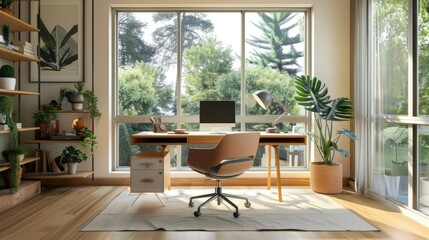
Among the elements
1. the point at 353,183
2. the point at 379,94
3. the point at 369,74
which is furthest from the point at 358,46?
the point at 353,183

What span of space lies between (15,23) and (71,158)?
66.7 inches

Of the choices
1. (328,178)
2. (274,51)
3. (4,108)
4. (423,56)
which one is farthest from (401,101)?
(4,108)

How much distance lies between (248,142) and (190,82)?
69.8 inches

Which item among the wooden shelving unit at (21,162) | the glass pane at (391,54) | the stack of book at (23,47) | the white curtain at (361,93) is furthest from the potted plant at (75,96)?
the glass pane at (391,54)

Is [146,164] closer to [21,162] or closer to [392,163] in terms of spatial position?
[21,162]

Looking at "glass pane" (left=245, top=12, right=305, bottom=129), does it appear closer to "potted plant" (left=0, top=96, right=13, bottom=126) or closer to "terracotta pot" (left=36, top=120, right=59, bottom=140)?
"terracotta pot" (left=36, top=120, right=59, bottom=140)

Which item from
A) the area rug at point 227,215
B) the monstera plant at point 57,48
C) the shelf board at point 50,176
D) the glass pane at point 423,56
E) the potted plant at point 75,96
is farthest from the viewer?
the monstera plant at point 57,48

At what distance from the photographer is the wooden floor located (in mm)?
2627

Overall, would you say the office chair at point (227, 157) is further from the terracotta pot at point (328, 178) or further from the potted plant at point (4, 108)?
the potted plant at point (4, 108)

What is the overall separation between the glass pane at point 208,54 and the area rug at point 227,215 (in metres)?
1.51

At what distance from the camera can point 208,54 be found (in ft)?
15.2

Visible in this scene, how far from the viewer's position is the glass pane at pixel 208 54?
4.64 metres

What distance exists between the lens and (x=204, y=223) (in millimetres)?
2922

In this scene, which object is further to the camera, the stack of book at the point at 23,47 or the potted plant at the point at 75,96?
the potted plant at the point at 75,96
